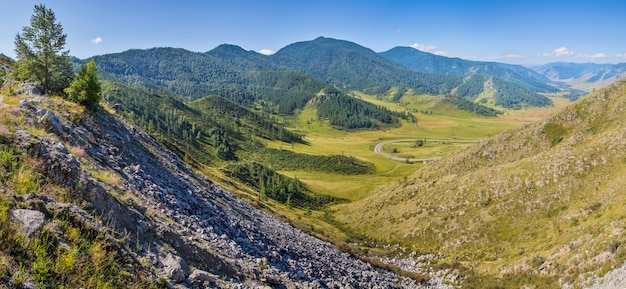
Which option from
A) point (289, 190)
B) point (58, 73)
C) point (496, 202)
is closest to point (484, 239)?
point (496, 202)

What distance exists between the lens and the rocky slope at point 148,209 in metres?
15.0

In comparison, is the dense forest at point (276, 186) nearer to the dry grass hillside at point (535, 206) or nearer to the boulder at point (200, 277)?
the dry grass hillside at point (535, 206)

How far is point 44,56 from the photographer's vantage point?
130 ft

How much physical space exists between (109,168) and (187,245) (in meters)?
10.8

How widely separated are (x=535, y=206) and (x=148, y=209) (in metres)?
67.3

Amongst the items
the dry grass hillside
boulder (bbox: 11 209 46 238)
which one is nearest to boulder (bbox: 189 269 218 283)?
boulder (bbox: 11 209 46 238)

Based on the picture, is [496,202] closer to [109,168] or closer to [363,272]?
[363,272]

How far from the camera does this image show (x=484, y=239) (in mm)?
60938

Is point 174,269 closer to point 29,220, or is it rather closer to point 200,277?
point 200,277

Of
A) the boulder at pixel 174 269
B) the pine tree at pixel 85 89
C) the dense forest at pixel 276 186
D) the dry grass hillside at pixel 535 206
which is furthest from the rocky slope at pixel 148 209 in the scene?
the dense forest at pixel 276 186

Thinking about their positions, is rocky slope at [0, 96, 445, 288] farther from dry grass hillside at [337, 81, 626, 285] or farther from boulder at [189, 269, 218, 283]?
dry grass hillside at [337, 81, 626, 285]

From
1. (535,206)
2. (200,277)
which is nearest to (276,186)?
(535,206)

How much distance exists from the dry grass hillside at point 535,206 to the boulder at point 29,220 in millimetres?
43572

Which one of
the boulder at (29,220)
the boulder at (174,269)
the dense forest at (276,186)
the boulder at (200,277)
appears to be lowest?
the dense forest at (276,186)
